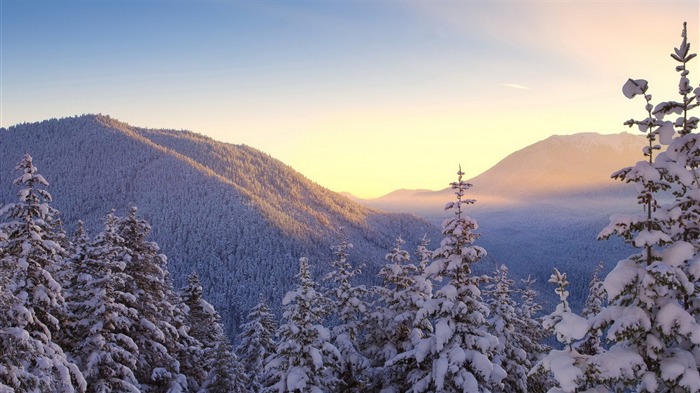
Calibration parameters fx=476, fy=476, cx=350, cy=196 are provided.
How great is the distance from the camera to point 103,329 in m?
17.6

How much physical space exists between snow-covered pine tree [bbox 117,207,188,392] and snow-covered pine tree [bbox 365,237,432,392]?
9.15 metres

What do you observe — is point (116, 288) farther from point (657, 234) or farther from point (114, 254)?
point (657, 234)

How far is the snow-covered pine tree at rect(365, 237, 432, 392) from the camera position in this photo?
739 inches

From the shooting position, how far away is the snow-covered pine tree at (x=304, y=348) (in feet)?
56.3

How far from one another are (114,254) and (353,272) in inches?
392

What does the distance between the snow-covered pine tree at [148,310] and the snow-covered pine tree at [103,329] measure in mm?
1280

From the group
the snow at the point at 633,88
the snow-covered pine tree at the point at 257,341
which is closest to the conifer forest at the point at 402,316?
the snow at the point at 633,88

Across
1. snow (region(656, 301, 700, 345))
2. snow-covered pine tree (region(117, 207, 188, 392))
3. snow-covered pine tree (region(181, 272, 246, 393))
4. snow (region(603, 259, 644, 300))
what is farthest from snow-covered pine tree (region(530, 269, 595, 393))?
snow-covered pine tree (region(181, 272, 246, 393))

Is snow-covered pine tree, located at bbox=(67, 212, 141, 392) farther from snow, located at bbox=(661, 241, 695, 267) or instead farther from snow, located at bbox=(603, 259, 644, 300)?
snow, located at bbox=(661, 241, 695, 267)

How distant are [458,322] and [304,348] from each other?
566 centimetres

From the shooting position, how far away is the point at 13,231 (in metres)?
15.0

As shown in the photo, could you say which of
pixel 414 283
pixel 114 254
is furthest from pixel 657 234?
pixel 114 254

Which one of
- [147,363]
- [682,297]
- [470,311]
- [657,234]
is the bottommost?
[147,363]

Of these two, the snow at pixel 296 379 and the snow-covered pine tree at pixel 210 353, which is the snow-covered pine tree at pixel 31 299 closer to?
the snow at pixel 296 379
